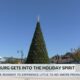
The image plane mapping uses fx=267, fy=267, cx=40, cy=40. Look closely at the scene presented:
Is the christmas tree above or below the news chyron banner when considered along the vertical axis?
above

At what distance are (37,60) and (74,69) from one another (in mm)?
5241

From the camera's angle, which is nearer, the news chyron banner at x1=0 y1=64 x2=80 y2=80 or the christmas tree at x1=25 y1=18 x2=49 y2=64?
the news chyron banner at x1=0 y1=64 x2=80 y2=80

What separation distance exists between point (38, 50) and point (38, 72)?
5.53 metres

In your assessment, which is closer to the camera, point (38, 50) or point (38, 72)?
point (38, 72)

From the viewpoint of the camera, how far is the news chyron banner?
21527mm

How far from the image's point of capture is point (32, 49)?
89.2 ft

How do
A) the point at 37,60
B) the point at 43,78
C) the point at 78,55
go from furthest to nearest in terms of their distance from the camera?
the point at 78,55 < the point at 37,60 < the point at 43,78

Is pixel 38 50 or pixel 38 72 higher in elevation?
pixel 38 50

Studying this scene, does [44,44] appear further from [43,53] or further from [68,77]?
[68,77]

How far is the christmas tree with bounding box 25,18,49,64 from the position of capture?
87.7 feet

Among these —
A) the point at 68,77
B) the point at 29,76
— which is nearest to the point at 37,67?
the point at 29,76

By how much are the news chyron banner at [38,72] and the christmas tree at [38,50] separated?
439 cm

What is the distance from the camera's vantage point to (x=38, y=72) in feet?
71.2

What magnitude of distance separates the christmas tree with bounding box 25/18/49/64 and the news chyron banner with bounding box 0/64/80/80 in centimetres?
439
